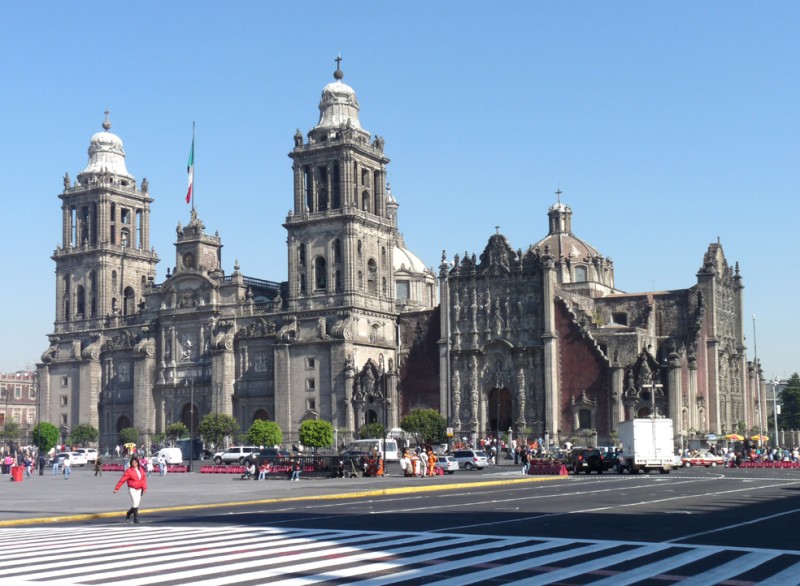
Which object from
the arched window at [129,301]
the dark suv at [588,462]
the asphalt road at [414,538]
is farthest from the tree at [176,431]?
the asphalt road at [414,538]

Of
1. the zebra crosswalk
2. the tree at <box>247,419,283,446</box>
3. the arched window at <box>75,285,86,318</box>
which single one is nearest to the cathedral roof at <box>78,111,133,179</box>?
the arched window at <box>75,285,86,318</box>

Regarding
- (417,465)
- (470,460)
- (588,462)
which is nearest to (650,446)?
(588,462)

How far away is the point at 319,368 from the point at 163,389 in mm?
17612

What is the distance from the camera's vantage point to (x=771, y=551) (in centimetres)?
1923

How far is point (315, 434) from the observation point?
86.6 metres

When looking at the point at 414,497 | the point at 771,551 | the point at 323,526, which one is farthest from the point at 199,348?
the point at 771,551

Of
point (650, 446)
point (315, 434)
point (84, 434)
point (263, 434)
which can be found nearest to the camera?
point (650, 446)

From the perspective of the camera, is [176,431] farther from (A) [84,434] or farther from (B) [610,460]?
(B) [610,460]

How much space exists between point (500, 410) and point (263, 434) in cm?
1825

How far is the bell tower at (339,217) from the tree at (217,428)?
1061cm

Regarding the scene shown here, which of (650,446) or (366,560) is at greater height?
(650,446)

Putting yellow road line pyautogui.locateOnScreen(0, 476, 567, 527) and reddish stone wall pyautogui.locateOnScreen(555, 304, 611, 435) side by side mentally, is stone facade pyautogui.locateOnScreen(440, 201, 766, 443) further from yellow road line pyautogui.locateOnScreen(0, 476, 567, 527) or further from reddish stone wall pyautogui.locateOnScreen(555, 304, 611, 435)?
yellow road line pyautogui.locateOnScreen(0, 476, 567, 527)

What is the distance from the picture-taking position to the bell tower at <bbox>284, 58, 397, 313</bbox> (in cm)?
9438

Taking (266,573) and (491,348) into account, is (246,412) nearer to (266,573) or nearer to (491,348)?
(491,348)
